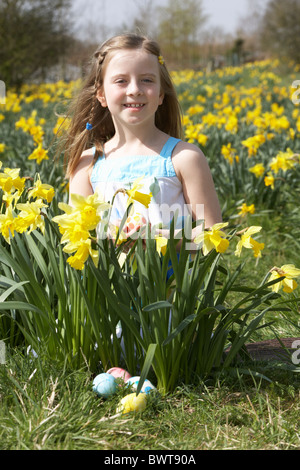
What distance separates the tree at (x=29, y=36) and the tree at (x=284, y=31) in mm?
9823

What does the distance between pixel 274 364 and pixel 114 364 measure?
590 mm

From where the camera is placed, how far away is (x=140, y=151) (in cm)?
248

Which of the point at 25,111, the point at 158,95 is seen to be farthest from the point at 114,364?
the point at 25,111

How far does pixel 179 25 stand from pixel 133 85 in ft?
118

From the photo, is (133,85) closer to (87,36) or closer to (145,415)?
(145,415)

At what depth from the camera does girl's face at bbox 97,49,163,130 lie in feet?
7.82

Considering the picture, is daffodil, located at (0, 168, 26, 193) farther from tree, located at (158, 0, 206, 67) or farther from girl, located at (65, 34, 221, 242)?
tree, located at (158, 0, 206, 67)

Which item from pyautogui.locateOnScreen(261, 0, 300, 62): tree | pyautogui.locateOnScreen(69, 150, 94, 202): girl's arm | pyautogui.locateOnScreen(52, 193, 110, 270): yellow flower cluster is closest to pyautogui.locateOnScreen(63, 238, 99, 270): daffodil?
pyautogui.locateOnScreen(52, 193, 110, 270): yellow flower cluster

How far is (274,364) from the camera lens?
6.92 ft

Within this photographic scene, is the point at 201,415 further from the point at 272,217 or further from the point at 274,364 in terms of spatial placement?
the point at 272,217

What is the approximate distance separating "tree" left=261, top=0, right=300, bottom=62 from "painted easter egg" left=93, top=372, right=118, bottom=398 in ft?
76.7

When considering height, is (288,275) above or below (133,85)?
below

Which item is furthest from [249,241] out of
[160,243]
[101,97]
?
[101,97]

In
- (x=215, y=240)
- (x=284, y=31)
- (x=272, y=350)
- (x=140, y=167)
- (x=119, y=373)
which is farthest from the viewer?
(x=284, y=31)
